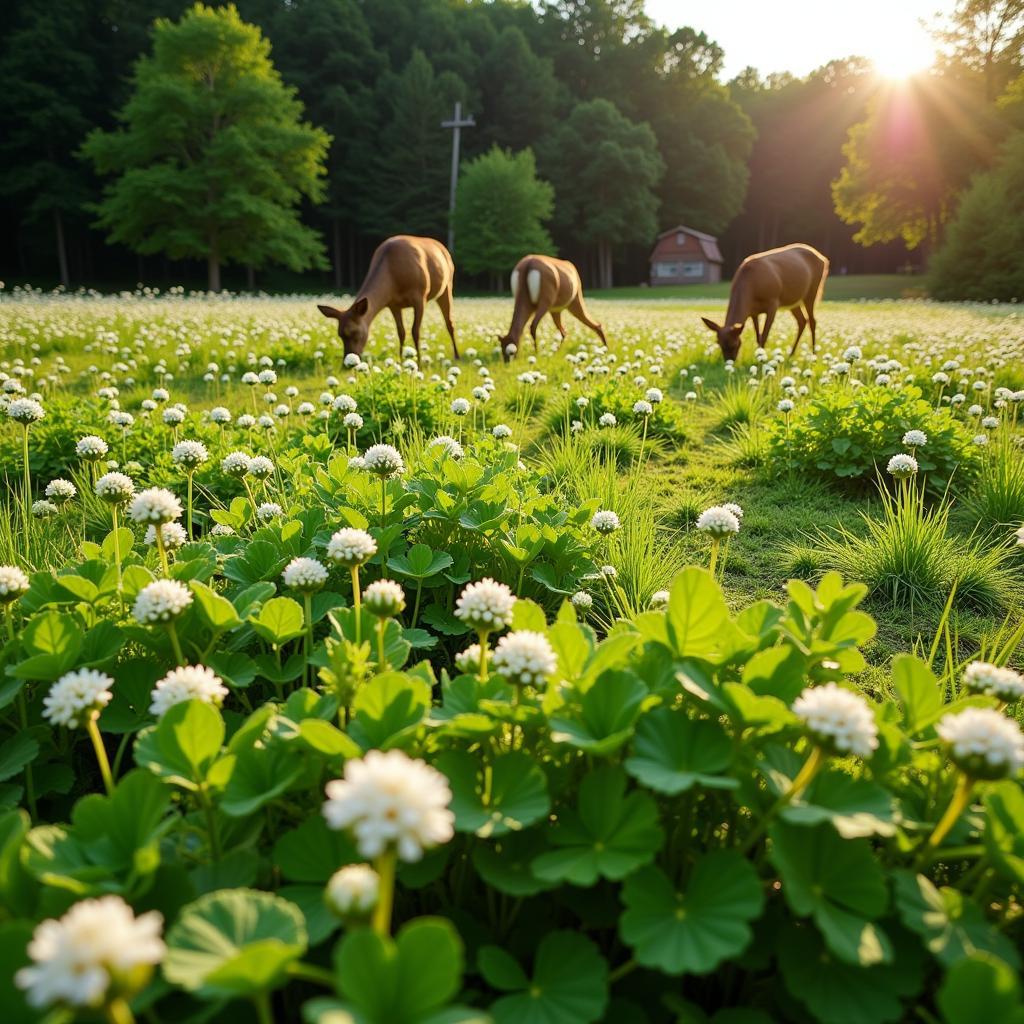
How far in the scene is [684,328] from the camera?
46.8 ft

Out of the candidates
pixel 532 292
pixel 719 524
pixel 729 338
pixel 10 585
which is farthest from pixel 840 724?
pixel 532 292

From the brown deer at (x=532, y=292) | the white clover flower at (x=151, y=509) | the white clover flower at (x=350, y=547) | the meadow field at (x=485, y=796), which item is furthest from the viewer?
the brown deer at (x=532, y=292)

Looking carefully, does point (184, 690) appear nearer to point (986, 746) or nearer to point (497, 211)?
point (986, 746)

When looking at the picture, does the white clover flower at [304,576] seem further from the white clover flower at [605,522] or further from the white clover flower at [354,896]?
the white clover flower at [605,522]

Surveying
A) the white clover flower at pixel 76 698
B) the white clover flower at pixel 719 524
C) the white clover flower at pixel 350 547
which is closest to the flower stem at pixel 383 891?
the white clover flower at pixel 76 698

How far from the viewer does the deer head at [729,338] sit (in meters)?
9.37

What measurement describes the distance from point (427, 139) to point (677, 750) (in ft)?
176

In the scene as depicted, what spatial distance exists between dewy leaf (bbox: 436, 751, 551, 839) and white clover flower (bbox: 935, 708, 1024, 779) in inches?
26.0

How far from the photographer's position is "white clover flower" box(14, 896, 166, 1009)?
69 cm

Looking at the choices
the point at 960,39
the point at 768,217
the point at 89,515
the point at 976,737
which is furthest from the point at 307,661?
the point at 768,217

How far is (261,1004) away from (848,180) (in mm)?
43105

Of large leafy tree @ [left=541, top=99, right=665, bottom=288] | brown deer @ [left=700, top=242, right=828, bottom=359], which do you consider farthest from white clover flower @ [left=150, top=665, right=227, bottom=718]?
large leafy tree @ [left=541, top=99, right=665, bottom=288]

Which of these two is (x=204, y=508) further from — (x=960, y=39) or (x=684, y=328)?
(x=960, y=39)

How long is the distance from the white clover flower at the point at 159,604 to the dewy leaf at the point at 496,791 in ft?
2.40
